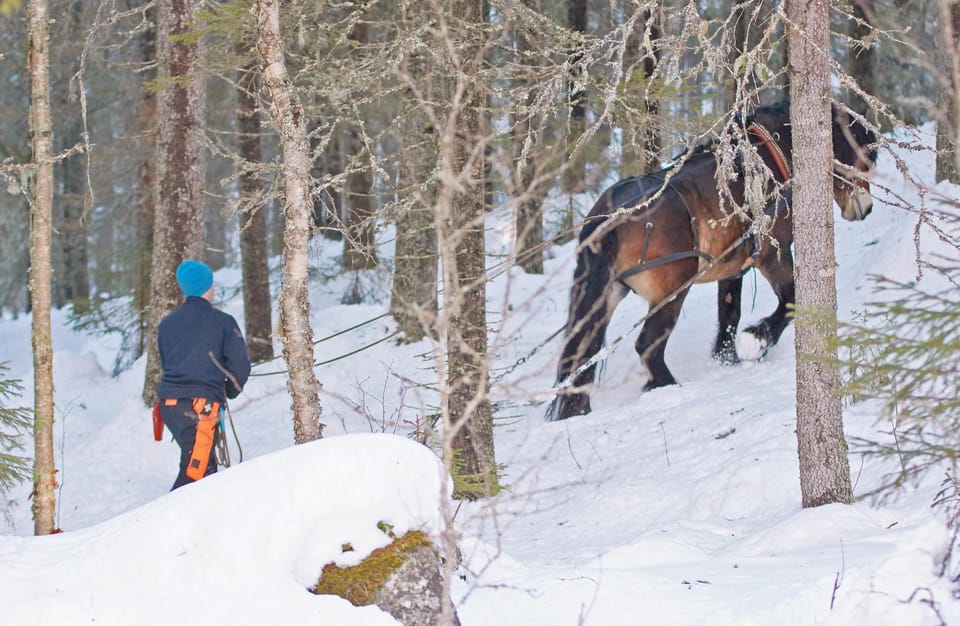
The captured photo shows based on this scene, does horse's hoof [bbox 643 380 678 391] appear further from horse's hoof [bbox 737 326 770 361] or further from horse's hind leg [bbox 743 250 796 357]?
horse's hind leg [bbox 743 250 796 357]

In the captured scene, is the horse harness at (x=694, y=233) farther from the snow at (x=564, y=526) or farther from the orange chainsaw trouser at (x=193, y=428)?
the orange chainsaw trouser at (x=193, y=428)

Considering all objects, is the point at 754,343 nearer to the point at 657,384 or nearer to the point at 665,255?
the point at 657,384

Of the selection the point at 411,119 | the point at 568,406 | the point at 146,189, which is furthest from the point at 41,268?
the point at 146,189

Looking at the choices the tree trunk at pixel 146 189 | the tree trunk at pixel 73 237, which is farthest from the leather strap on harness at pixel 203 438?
the tree trunk at pixel 73 237

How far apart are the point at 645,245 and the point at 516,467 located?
2.04 meters

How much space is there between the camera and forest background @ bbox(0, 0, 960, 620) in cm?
520

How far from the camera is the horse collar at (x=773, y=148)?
26.2 feet

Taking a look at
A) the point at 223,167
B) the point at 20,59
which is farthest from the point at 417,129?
the point at 223,167

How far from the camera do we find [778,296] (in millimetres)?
8500

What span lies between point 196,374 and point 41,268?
3.68 feet

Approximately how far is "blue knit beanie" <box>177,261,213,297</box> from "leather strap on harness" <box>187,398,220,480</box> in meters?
0.70

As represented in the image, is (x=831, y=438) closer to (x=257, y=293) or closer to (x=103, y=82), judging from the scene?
(x=257, y=293)

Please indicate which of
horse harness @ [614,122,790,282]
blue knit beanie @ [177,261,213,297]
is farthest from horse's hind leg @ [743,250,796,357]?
blue knit beanie @ [177,261,213,297]

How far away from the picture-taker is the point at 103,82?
18.5 metres
